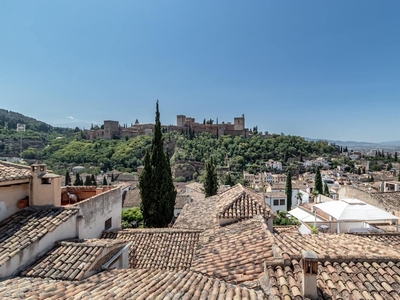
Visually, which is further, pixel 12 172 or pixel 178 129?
pixel 178 129

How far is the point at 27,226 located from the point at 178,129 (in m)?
111

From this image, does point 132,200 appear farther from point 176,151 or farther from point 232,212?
point 176,151

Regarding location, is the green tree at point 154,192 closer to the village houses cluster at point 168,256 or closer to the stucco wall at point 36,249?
the village houses cluster at point 168,256

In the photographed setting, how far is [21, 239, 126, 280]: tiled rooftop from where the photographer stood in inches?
216

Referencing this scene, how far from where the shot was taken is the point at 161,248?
9539 mm

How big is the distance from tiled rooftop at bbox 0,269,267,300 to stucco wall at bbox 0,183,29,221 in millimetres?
2531

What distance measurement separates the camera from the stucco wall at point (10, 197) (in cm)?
692

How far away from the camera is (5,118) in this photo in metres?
116

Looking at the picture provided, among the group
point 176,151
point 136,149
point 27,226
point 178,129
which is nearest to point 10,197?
point 27,226

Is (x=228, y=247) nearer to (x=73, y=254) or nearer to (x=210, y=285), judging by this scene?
(x=210, y=285)

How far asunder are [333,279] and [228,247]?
3.18m

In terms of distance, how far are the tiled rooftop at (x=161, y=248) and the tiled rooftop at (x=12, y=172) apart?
166 inches

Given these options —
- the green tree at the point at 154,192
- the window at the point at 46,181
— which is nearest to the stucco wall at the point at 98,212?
the window at the point at 46,181

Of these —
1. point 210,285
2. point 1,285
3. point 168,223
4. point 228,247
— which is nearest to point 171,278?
point 210,285
